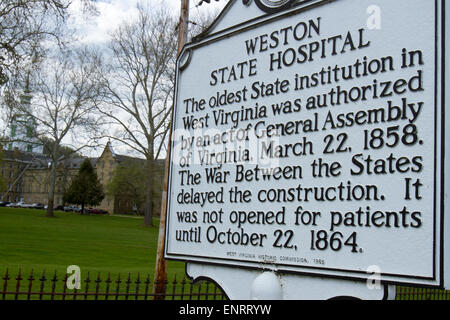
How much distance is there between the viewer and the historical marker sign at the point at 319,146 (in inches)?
105

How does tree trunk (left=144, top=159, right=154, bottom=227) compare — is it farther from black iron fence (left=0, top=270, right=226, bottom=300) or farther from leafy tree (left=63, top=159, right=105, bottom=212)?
black iron fence (left=0, top=270, right=226, bottom=300)

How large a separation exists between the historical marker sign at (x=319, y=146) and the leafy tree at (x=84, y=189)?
6347 cm

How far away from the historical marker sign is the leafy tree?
63474 mm

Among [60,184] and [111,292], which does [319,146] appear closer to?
[111,292]

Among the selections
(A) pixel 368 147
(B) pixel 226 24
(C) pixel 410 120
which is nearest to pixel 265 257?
(A) pixel 368 147

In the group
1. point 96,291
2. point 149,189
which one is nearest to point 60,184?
point 149,189

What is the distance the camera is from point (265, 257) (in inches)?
132

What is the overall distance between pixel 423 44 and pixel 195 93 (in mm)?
2167

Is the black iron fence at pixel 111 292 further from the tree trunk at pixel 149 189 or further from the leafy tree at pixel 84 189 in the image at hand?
the leafy tree at pixel 84 189

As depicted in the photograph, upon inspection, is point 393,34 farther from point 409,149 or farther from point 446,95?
point 409,149

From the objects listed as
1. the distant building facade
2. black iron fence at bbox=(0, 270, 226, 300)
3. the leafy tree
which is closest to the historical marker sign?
black iron fence at bbox=(0, 270, 226, 300)

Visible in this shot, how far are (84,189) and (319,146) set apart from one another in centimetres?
6542

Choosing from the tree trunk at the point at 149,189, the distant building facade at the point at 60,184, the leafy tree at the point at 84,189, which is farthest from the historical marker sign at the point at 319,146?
the distant building facade at the point at 60,184

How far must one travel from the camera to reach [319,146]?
318cm
